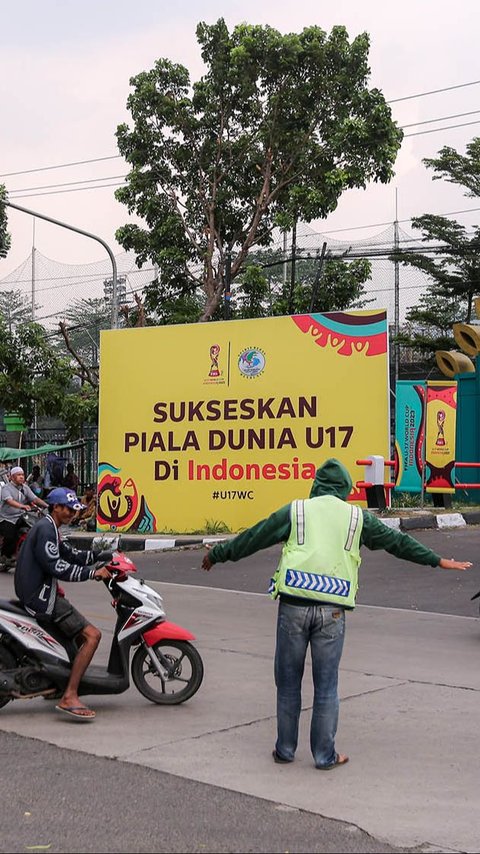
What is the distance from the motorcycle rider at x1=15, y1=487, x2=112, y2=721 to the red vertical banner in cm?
1252

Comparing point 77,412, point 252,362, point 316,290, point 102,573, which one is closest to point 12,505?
point 252,362

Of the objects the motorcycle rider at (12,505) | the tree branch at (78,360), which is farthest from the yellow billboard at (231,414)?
the tree branch at (78,360)

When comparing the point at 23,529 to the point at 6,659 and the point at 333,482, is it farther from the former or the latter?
the point at 333,482

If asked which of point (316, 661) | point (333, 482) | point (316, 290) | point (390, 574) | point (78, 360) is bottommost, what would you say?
point (390, 574)

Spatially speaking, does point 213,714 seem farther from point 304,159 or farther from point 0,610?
point 304,159

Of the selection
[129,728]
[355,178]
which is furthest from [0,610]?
[355,178]

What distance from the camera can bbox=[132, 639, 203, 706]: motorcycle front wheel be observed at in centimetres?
701

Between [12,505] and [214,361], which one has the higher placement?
[214,361]

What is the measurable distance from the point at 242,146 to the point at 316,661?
985 inches

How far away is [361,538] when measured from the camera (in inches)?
224

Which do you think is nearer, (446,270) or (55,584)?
(55,584)

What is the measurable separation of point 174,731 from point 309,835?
6.48ft

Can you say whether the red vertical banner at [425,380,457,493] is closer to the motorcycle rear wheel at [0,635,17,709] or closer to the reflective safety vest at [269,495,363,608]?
the motorcycle rear wheel at [0,635,17,709]

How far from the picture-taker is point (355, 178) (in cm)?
2800
